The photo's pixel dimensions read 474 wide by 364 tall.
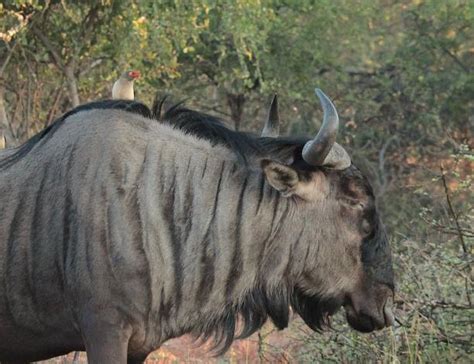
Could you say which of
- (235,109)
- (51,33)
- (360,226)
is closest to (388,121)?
(235,109)

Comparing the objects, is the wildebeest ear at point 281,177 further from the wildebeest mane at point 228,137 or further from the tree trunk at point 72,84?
the tree trunk at point 72,84

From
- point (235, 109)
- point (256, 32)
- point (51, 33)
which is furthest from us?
point (235, 109)

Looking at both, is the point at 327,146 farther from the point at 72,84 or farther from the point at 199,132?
the point at 72,84

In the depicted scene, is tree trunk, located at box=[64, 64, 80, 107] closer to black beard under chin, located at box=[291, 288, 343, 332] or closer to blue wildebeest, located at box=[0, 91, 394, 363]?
blue wildebeest, located at box=[0, 91, 394, 363]

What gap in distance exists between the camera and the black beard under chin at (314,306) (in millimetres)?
5113

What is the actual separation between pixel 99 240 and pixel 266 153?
2.64 feet

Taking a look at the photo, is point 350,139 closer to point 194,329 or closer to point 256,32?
point 256,32

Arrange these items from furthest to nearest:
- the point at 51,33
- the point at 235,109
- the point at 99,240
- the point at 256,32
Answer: the point at 235,109
the point at 256,32
the point at 51,33
the point at 99,240

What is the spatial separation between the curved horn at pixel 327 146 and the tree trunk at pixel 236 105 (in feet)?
40.1

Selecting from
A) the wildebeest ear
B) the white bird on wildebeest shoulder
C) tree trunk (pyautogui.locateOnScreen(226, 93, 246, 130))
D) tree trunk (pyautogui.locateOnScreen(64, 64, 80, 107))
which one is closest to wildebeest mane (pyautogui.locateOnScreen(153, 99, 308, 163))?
the wildebeest ear

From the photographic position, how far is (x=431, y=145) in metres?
17.8

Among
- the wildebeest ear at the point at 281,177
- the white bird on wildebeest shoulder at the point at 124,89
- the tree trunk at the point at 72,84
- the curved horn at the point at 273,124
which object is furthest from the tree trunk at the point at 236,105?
the wildebeest ear at the point at 281,177

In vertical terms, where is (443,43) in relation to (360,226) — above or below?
below

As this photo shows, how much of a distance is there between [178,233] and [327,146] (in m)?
0.70
